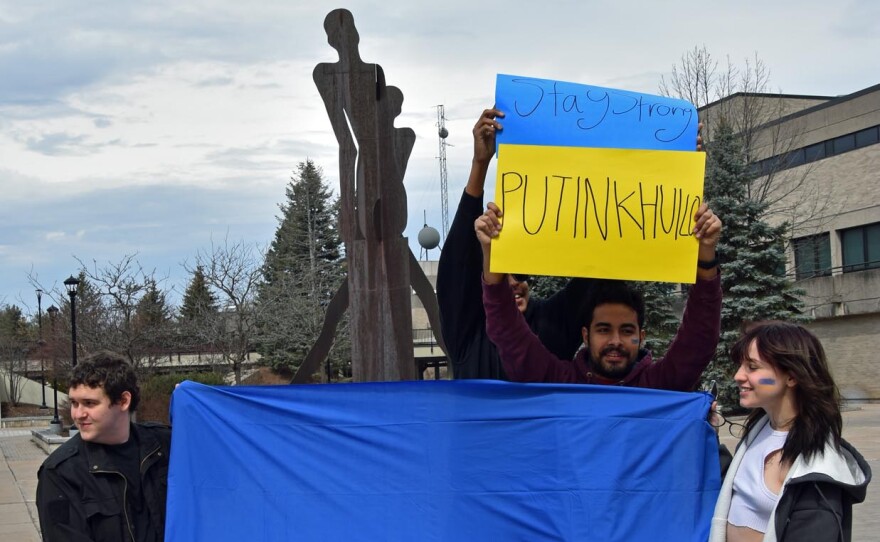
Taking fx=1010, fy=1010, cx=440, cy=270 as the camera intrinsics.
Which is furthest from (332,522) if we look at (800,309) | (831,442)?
(800,309)

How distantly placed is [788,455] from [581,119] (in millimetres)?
1631

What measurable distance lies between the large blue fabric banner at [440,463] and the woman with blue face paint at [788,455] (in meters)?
0.62

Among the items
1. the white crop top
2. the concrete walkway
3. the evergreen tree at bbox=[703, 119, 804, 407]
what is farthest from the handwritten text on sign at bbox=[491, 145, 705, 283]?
the evergreen tree at bbox=[703, 119, 804, 407]

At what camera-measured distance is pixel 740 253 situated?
26750mm

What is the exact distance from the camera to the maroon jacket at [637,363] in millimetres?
3814

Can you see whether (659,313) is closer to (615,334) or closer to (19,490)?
(19,490)

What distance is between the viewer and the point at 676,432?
3.84 m

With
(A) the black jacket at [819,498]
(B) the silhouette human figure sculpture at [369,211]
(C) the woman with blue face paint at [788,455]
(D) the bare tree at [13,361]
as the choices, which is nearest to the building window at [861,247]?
(B) the silhouette human figure sculpture at [369,211]

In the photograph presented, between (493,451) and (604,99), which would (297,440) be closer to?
(493,451)

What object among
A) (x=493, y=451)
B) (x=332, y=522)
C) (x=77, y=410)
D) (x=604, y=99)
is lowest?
(x=332, y=522)

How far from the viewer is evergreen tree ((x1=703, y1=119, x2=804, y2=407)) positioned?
86.8ft

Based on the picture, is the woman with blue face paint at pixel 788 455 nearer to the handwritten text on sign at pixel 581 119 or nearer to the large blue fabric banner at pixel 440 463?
the large blue fabric banner at pixel 440 463

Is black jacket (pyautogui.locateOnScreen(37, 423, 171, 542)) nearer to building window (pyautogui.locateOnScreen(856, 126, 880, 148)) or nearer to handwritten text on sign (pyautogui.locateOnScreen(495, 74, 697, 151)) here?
handwritten text on sign (pyautogui.locateOnScreen(495, 74, 697, 151))

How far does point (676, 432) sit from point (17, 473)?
60.0 ft
